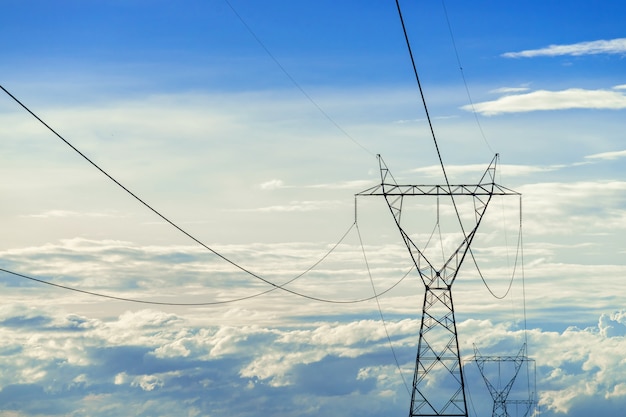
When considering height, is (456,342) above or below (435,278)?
below

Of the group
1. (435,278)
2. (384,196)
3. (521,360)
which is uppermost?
(384,196)

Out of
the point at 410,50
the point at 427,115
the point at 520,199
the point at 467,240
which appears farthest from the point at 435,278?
the point at 410,50

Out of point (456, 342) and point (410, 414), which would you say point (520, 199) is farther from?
point (410, 414)

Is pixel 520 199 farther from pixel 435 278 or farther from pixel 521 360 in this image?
pixel 521 360

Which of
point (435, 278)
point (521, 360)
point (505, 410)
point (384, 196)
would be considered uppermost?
point (384, 196)

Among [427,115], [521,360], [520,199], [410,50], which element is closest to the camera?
[410,50]

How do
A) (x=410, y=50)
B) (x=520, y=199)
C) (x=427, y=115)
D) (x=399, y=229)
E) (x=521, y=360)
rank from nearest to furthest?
1. (x=410, y=50)
2. (x=427, y=115)
3. (x=399, y=229)
4. (x=520, y=199)
5. (x=521, y=360)

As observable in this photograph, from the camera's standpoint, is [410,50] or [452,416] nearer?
[410,50]

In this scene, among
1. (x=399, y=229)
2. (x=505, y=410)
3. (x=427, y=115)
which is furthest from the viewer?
(x=505, y=410)

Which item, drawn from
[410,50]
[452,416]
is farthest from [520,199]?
[410,50]
